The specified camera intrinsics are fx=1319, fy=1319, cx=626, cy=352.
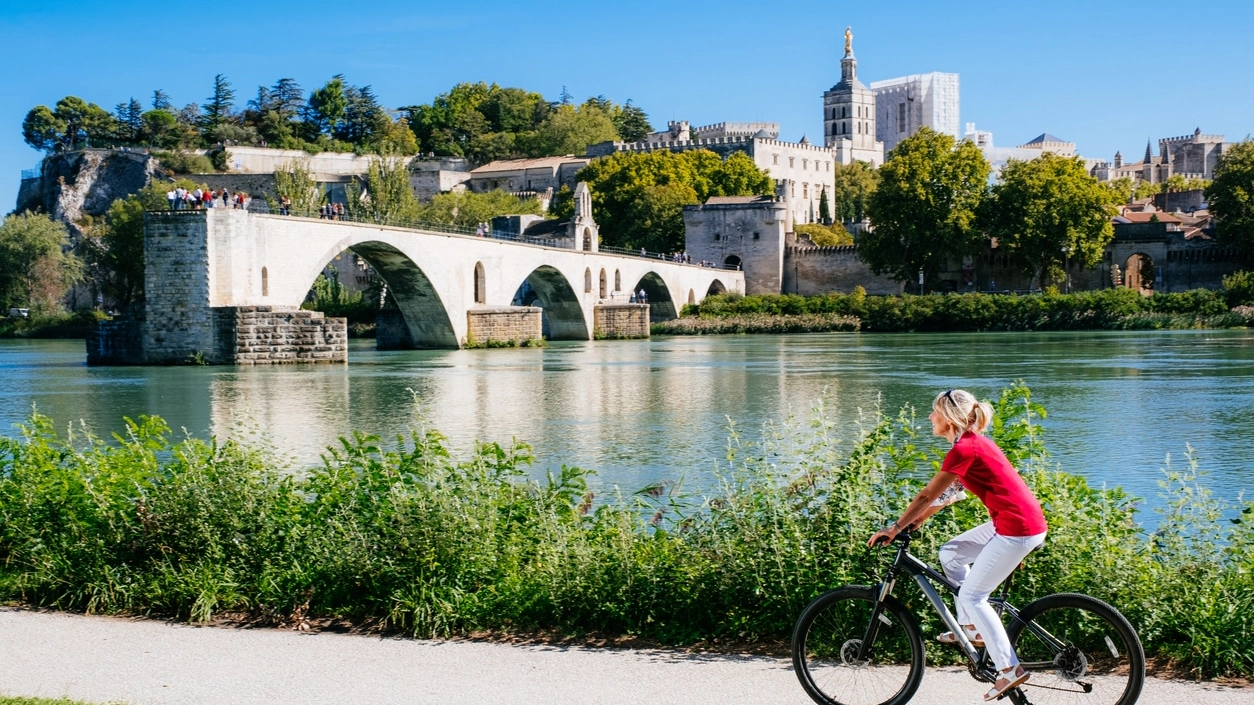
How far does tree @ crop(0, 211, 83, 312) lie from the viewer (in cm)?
6131

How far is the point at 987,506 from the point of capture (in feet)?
16.2

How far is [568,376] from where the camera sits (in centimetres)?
3178

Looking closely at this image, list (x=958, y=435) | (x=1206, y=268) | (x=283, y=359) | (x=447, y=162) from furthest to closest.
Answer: (x=447, y=162) < (x=1206, y=268) < (x=283, y=359) < (x=958, y=435)

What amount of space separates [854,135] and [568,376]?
10240cm

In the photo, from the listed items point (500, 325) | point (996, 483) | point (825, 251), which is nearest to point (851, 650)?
point (996, 483)

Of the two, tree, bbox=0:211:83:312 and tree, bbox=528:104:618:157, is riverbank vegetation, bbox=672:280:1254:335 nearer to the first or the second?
tree, bbox=0:211:83:312

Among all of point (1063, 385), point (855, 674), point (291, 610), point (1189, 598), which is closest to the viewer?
point (855, 674)

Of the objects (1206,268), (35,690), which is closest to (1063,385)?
(35,690)

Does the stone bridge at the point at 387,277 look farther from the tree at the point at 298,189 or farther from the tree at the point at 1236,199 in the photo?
the tree at the point at 1236,199

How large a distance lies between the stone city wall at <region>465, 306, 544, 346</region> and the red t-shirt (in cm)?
4479

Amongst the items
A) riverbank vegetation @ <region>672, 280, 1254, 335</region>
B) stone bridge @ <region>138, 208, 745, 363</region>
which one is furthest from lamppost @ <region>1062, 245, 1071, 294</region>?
stone bridge @ <region>138, 208, 745, 363</region>

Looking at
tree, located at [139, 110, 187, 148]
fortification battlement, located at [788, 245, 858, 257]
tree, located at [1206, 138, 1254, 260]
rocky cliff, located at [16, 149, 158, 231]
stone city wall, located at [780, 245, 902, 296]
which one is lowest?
stone city wall, located at [780, 245, 902, 296]

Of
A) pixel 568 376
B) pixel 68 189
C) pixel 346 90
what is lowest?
pixel 568 376

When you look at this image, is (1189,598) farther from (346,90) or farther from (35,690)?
(346,90)
